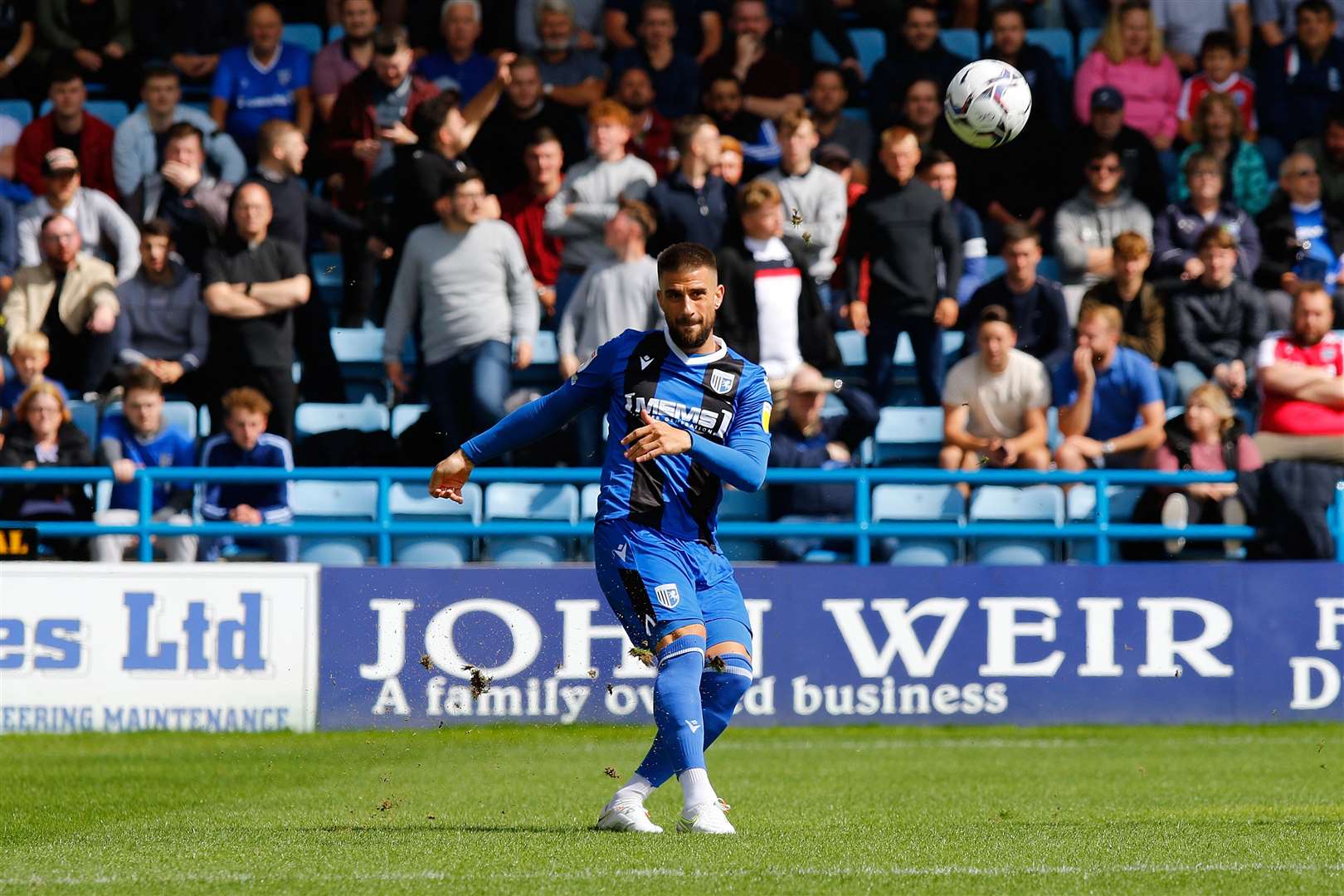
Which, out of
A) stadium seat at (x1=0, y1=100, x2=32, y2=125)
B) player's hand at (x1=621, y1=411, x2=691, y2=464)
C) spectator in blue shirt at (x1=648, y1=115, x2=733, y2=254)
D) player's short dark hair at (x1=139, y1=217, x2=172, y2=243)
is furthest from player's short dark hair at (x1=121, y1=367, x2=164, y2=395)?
player's hand at (x1=621, y1=411, x2=691, y2=464)

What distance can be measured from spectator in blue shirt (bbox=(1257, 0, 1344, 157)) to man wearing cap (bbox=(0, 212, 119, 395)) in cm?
901

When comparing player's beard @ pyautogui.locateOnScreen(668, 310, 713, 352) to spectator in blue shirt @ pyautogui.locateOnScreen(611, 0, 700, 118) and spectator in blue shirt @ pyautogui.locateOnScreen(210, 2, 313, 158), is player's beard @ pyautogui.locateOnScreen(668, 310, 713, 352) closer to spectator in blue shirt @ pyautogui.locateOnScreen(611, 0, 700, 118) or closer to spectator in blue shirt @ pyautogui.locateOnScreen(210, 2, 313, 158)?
spectator in blue shirt @ pyautogui.locateOnScreen(611, 0, 700, 118)

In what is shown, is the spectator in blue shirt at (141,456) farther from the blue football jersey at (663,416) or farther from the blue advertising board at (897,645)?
the blue football jersey at (663,416)

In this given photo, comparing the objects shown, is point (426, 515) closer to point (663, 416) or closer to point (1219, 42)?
point (663, 416)

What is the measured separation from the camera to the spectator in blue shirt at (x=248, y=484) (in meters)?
12.2

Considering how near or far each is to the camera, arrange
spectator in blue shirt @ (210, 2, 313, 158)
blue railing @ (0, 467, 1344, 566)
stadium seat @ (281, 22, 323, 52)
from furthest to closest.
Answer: stadium seat @ (281, 22, 323, 52) → spectator in blue shirt @ (210, 2, 313, 158) → blue railing @ (0, 467, 1344, 566)

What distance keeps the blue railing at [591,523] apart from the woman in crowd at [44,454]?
302mm

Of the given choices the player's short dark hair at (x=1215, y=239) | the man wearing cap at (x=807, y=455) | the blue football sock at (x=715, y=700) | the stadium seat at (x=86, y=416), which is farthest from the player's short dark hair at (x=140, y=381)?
the player's short dark hair at (x=1215, y=239)

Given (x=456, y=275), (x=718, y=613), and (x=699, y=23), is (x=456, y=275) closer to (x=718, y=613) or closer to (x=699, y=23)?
(x=699, y=23)

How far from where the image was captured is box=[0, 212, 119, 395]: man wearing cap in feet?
43.2

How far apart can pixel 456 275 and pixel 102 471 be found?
2607 mm

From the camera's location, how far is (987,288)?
13234mm

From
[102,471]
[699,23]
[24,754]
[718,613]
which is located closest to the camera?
[718,613]

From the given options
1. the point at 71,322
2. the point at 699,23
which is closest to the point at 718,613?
the point at 71,322
